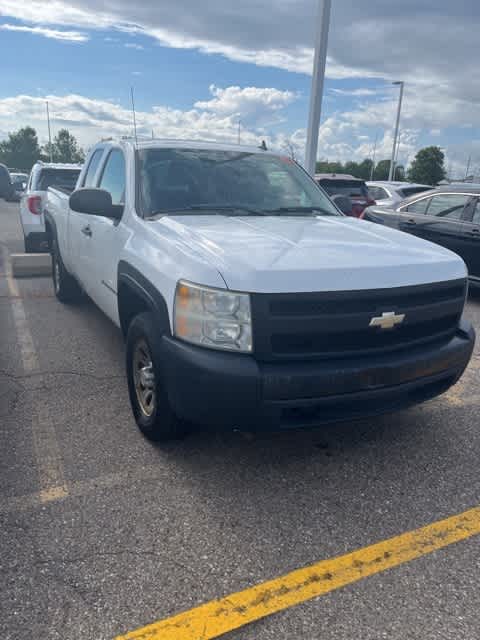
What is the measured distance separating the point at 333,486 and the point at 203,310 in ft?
4.17

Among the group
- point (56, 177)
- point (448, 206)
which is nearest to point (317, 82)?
point (448, 206)

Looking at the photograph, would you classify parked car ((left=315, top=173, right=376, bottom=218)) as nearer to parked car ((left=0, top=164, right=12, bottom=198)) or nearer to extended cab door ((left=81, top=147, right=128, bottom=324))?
extended cab door ((left=81, top=147, right=128, bottom=324))

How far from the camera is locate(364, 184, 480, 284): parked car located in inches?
292

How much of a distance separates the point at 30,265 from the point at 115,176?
15.1ft

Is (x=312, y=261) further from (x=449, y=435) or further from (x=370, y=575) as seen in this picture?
(x=449, y=435)

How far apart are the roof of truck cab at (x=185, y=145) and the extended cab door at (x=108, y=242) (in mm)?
143

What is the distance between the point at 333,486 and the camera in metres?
3.08

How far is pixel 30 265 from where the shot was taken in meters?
8.52

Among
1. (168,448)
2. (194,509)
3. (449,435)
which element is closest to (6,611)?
(194,509)

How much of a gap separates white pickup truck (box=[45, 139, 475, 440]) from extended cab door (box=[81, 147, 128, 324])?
0.14 feet

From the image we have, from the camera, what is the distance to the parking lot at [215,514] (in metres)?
2.17

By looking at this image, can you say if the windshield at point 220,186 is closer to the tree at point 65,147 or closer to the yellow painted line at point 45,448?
the yellow painted line at point 45,448

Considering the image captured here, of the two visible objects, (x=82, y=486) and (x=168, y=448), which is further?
(x=168, y=448)

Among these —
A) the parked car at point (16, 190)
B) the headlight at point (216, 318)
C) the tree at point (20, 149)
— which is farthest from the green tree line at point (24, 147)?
the headlight at point (216, 318)
